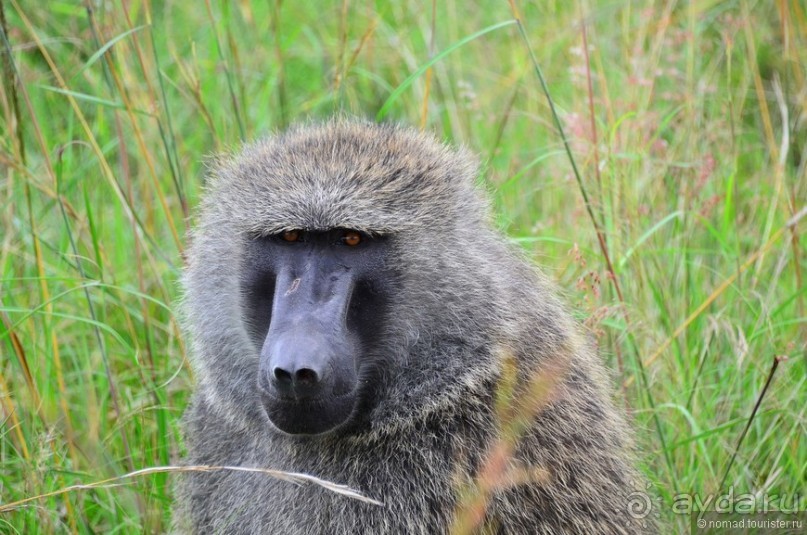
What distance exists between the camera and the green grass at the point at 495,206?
123 inches

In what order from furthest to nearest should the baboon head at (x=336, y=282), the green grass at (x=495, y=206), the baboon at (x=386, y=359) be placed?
the green grass at (x=495, y=206) → the baboon at (x=386, y=359) → the baboon head at (x=336, y=282)

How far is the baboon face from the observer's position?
2203 millimetres

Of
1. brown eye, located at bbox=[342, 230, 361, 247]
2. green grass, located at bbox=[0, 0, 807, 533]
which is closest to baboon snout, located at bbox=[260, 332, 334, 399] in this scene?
brown eye, located at bbox=[342, 230, 361, 247]

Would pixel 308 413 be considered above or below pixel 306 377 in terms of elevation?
below

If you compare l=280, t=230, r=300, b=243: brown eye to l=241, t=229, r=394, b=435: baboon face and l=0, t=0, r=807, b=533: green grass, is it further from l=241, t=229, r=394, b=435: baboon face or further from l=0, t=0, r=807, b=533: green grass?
l=0, t=0, r=807, b=533: green grass

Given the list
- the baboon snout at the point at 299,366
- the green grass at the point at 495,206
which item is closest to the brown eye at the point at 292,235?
the baboon snout at the point at 299,366

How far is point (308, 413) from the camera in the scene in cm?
227

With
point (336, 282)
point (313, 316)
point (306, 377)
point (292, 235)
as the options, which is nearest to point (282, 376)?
point (306, 377)

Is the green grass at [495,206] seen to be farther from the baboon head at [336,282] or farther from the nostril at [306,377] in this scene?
the nostril at [306,377]

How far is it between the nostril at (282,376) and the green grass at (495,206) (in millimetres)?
769

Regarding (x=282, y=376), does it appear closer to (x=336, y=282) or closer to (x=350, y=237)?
(x=336, y=282)

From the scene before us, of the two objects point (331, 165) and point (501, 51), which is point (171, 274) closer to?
point (331, 165)

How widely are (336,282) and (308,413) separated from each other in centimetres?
31

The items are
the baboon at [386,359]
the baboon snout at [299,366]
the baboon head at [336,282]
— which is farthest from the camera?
the baboon at [386,359]
